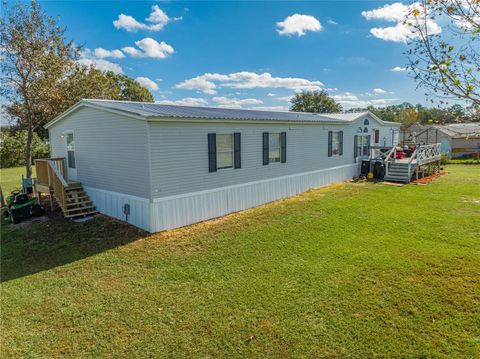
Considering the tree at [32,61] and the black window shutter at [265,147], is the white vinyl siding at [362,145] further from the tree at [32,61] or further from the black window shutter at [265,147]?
the tree at [32,61]

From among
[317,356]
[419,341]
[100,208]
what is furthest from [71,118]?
[419,341]

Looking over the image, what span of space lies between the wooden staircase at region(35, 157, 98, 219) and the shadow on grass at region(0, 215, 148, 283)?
0.47 m

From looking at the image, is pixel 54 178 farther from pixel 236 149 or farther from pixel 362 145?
pixel 362 145

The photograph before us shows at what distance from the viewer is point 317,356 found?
3.44 meters

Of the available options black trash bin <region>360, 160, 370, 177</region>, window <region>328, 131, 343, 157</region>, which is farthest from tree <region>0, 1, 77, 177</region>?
black trash bin <region>360, 160, 370, 177</region>

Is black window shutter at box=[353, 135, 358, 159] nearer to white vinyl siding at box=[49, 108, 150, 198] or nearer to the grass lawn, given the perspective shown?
the grass lawn

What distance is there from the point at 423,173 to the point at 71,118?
16946 millimetres

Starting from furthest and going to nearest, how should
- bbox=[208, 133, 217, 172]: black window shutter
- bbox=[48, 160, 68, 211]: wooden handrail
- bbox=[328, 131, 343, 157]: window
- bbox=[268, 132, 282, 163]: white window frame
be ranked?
bbox=[328, 131, 343, 157]: window, bbox=[268, 132, 282, 163]: white window frame, bbox=[48, 160, 68, 211]: wooden handrail, bbox=[208, 133, 217, 172]: black window shutter

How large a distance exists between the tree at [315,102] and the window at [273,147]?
133 ft

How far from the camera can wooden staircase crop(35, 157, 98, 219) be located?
29.5 feet

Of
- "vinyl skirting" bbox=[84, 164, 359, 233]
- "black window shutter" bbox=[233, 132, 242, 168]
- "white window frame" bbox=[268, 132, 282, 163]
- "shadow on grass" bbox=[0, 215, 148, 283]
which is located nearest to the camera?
"shadow on grass" bbox=[0, 215, 148, 283]

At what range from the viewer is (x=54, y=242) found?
24.2 feet

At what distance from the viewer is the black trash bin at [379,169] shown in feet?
51.8

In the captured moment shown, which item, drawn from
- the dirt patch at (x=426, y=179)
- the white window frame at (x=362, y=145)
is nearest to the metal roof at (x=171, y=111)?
the white window frame at (x=362, y=145)
